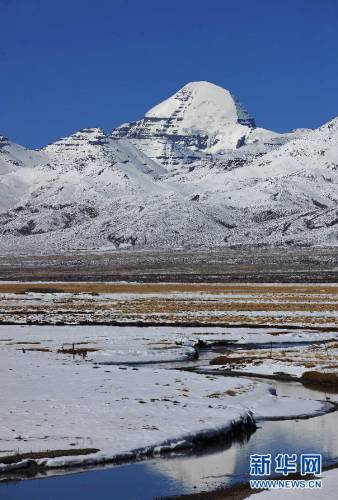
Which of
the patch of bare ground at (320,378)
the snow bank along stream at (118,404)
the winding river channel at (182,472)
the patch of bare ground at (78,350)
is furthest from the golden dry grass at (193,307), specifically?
the winding river channel at (182,472)

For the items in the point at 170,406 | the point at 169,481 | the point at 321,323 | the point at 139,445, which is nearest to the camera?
the point at 169,481

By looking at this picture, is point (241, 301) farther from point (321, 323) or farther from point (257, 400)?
point (257, 400)

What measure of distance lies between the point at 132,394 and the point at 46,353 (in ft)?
49.7

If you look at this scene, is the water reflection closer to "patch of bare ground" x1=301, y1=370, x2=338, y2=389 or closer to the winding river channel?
the winding river channel

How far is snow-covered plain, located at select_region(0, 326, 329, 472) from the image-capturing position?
93.8ft

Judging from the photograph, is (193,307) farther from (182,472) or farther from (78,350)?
(182,472)

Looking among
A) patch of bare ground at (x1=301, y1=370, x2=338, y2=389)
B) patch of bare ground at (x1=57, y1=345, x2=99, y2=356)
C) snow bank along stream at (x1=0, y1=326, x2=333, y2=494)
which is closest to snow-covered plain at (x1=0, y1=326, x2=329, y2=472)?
snow bank along stream at (x1=0, y1=326, x2=333, y2=494)

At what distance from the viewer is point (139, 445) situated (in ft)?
93.4

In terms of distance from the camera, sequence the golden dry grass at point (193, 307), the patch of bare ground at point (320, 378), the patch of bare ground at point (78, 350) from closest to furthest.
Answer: the patch of bare ground at point (320, 378), the patch of bare ground at point (78, 350), the golden dry grass at point (193, 307)

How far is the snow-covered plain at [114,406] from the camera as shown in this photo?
2859 centimetres

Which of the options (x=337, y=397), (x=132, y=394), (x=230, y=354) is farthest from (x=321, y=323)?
(x=132, y=394)

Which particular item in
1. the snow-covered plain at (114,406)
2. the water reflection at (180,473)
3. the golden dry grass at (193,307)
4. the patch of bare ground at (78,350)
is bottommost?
the water reflection at (180,473)

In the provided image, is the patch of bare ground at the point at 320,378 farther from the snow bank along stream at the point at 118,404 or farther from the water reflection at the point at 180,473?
the water reflection at the point at 180,473

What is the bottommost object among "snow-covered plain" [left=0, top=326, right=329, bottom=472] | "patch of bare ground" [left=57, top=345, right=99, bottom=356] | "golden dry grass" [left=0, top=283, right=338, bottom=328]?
"snow-covered plain" [left=0, top=326, right=329, bottom=472]
